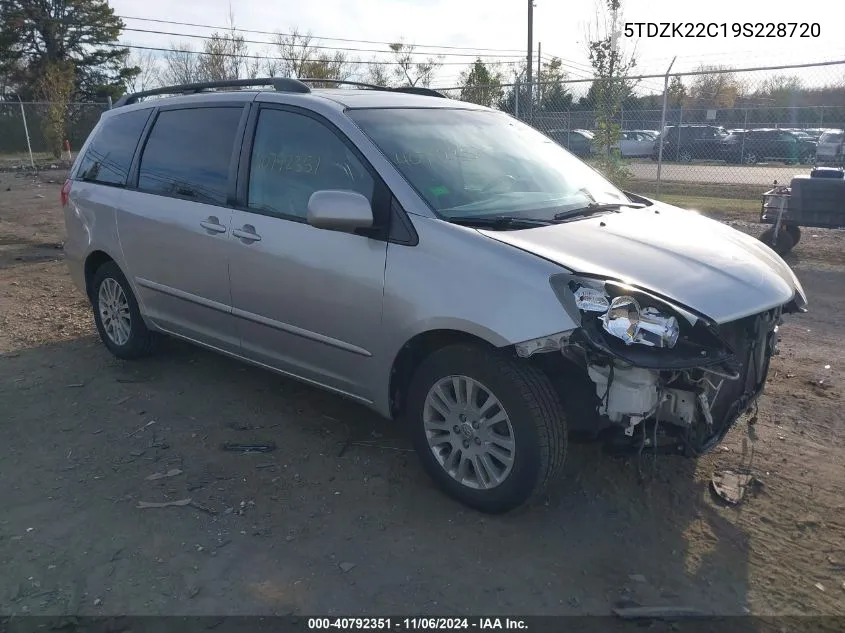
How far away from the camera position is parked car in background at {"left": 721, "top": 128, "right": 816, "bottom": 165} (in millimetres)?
14609

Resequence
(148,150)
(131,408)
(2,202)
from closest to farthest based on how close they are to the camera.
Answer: (131,408) → (148,150) → (2,202)

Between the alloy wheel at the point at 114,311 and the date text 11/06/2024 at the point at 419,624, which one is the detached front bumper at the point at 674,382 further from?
the alloy wheel at the point at 114,311

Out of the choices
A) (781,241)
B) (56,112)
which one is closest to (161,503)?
(781,241)

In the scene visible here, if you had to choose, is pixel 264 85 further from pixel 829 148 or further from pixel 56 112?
pixel 56 112

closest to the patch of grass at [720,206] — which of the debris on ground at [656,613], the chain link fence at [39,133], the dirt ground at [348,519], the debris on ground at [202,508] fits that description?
the dirt ground at [348,519]

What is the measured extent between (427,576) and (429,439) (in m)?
0.71

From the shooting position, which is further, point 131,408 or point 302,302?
point 131,408

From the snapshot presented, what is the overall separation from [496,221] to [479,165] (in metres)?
0.66

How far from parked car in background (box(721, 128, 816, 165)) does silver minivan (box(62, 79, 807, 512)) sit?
39.4 feet

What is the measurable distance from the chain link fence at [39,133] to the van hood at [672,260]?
24994 millimetres

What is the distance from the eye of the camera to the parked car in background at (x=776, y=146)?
1461 centimetres

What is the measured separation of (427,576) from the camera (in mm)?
2908

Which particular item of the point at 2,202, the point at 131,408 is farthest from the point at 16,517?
the point at 2,202

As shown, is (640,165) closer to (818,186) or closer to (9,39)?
(818,186)
